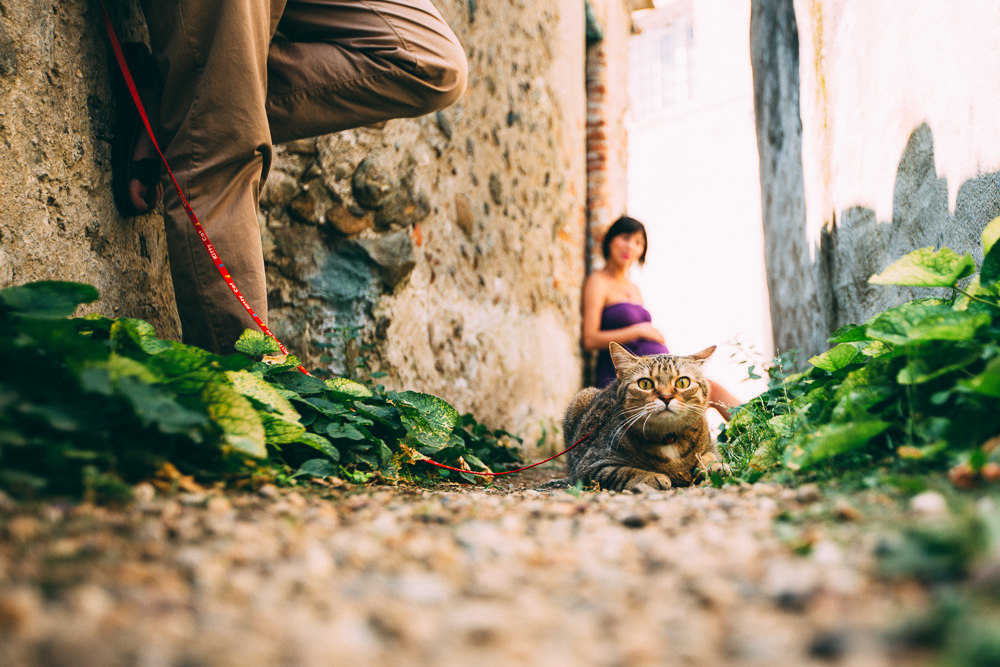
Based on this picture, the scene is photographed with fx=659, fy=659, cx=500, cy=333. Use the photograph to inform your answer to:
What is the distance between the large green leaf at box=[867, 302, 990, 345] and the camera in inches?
51.8

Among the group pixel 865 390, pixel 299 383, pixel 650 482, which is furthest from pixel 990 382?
pixel 299 383

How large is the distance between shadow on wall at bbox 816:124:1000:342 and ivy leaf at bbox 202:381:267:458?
210 centimetres

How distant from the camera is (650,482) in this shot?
2254 mm

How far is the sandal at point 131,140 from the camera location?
79.1 inches

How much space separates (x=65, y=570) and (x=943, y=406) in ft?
5.10

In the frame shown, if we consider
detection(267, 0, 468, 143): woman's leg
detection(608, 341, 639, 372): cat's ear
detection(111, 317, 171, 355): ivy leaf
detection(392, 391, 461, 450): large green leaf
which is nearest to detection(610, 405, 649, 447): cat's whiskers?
detection(608, 341, 639, 372): cat's ear

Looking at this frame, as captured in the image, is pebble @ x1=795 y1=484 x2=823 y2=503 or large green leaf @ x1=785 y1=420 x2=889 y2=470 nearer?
pebble @ x1=795 y1=484 x2=823 y2=503

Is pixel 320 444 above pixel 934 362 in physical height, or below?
below

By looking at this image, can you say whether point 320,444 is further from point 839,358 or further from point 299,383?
point 839,358

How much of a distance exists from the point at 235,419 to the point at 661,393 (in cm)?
162

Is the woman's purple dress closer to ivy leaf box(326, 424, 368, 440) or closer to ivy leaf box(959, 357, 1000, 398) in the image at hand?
ivy leaf box(326, 424, 368, 440)

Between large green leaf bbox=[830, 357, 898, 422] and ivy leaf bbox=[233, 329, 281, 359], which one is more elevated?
ivy leaf bbox=[233, 329, 281, 359]

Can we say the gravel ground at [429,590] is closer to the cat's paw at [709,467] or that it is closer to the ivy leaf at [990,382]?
the ivy leaf at [990,382]

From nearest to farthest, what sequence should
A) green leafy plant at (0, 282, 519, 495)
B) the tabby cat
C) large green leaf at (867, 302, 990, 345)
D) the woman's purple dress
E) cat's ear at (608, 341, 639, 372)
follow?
1. green leafy plant at (0, 282, 519, 495)
2. large green leaf at (867, 302, 990, 345)
3. the tabby cat
4. cat's ear at (608, 341, 639, 372)
5. the woman's purple dress
